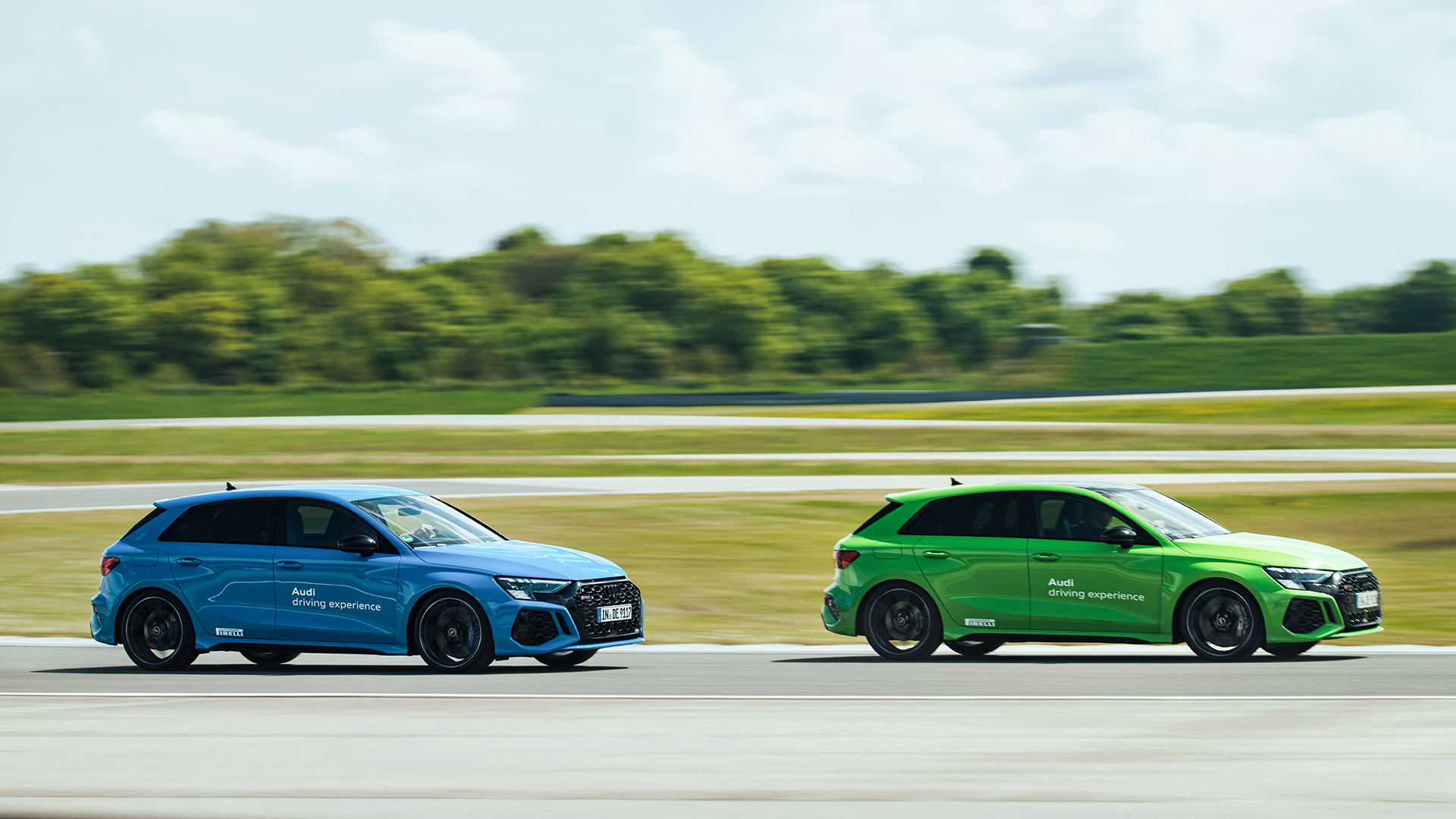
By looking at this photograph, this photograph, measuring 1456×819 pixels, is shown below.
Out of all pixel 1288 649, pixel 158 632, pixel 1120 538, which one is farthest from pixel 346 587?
pixel 1288 649

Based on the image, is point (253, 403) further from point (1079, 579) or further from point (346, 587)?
point (1079, 579)

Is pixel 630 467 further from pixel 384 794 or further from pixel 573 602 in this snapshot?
pixel 384 794

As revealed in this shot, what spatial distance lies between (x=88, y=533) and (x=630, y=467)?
542 inches

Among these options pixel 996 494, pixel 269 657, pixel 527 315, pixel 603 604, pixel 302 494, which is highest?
pixel 527 315

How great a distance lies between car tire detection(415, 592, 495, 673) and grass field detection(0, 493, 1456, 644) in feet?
9.91

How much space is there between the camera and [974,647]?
13.1 m

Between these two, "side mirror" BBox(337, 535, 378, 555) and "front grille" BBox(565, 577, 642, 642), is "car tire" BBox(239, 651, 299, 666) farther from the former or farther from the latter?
"front grille" BBox(565, 577, 642, 642)

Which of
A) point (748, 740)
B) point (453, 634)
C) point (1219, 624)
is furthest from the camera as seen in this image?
point (1219, 624)

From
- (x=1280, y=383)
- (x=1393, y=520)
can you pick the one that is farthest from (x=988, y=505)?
(x=1280, y=383)

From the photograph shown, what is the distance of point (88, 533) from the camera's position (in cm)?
2223

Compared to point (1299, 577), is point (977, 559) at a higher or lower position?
higher

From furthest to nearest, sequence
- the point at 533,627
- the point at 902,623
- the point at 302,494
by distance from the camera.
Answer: the point at 902,623
the point at 302,494
the point at 533,627

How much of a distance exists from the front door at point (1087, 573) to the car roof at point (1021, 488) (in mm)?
106

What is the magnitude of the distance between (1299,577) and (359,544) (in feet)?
21.5
